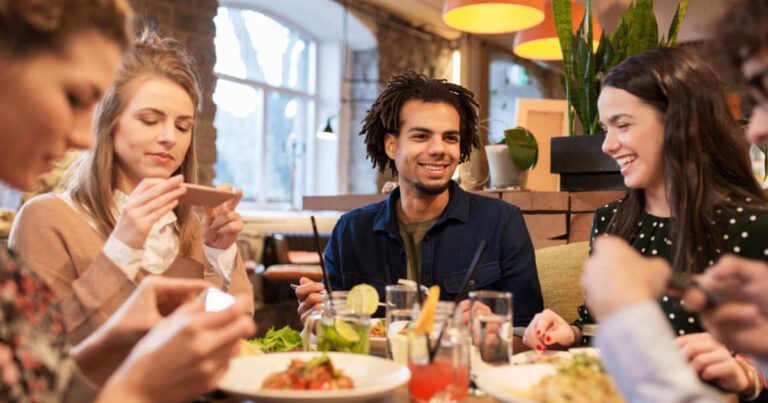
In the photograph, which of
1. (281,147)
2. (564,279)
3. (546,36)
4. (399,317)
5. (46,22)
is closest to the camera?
(46,22)

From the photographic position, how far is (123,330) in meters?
1.00

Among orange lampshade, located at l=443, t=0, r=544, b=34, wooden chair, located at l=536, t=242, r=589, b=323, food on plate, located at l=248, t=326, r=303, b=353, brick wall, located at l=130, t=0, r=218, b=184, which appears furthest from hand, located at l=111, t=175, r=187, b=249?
brick wall, located at l=130, t=0, r=218, b=184

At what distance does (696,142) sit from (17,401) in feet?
5.38

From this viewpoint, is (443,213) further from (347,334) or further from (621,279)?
(621,279)

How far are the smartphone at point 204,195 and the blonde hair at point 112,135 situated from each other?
9.3 inches

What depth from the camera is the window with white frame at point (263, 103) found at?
7020mm

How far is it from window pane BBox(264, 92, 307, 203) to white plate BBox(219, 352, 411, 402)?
6373 millimetres

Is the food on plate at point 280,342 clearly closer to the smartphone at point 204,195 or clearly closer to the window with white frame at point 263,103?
the smartphone at point 204,195

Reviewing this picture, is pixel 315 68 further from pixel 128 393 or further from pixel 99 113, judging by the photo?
pixel 128 393

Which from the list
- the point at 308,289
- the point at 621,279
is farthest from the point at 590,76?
the point at 621,279

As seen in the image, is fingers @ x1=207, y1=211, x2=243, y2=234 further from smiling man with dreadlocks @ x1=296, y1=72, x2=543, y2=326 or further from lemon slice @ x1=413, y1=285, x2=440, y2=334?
lemon slice @ x1=413, y1=285, x2=440, y2=334

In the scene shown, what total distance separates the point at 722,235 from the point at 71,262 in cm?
169

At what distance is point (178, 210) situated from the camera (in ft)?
6.43

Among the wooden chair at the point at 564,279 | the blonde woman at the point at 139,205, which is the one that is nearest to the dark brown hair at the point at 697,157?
the wooden chair at the point at 564,279
